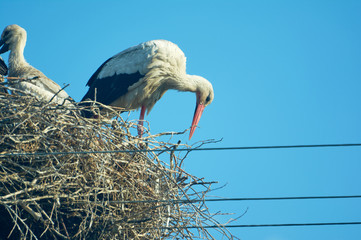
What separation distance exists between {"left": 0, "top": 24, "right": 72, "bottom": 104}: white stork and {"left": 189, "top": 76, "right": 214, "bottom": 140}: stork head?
5.41ft

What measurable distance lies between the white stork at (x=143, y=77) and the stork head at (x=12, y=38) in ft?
4.19

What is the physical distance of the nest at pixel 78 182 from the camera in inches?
165

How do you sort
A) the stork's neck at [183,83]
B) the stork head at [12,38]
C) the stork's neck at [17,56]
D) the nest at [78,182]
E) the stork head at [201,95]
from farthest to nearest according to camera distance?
1. the stork head at [12,38]
2. the stork's neck at [17,56]
3. the stork head at [201,95]
4. the stork's neck at [183,83]
5. the nest at [78,182]

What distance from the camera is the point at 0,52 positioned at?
8180mm

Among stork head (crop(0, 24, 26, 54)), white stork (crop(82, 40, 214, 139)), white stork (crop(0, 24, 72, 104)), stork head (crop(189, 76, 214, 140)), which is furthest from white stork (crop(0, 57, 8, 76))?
stork head (crop(189, 76, 214, 140))

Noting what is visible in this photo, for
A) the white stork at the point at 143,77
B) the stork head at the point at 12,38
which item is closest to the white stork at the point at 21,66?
the stork head at the point at 12,38

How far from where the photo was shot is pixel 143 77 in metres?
7.14

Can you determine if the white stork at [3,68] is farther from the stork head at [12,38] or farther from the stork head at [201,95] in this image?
the stork head at [201,95]

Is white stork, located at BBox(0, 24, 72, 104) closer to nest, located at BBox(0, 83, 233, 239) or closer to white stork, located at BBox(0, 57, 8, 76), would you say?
white stork, located at BBox(0, 57, 8, 76)

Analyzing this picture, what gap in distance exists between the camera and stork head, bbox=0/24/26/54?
8.00 meters

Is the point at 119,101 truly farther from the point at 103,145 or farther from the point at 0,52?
the point at 103,145

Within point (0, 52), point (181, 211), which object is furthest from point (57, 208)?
point (0, 52)

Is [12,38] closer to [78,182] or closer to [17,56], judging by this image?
[17,56]

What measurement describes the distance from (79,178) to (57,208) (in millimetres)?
273
